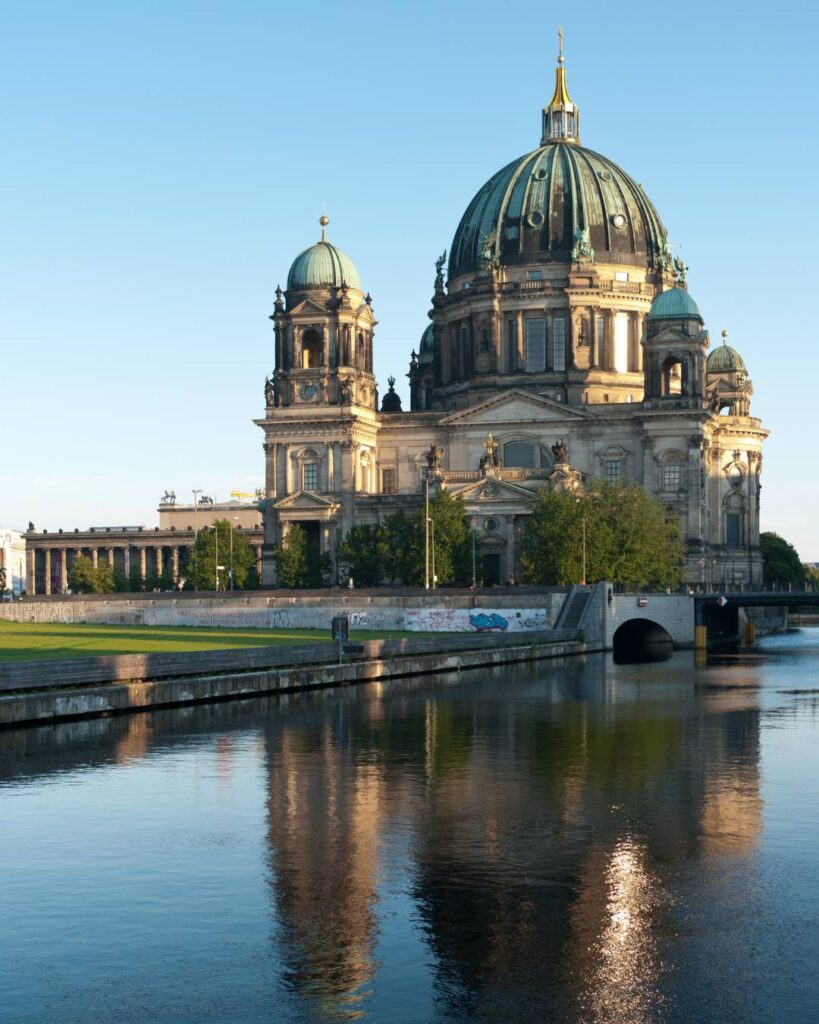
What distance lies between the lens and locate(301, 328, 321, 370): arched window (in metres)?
155

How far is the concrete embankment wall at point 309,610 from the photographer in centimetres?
11750

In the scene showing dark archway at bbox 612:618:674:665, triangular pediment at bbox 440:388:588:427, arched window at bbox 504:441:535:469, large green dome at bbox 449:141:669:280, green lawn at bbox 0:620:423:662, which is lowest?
dark archway at bbox 612:618:674:665

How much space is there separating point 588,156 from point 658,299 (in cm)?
2352

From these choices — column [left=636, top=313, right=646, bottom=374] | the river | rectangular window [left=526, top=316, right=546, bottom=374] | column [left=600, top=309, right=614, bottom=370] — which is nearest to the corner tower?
rectangular window [left=526, top=316, right=546, bottom=374]

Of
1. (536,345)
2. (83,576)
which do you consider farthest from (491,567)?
(83,576)

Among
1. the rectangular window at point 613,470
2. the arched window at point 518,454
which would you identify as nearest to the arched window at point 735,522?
the rectangular window at point 613,470

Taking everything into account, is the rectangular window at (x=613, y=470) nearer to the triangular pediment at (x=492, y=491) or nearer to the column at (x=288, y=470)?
the triangular pediment at (x=492, y=491)

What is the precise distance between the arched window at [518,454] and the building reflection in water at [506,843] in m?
95.5

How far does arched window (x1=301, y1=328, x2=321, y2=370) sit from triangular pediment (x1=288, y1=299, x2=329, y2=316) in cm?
269

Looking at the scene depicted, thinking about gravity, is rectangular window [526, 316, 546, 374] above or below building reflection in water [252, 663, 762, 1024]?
above

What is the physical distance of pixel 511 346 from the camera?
531ft

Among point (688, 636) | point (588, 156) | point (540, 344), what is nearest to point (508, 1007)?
point (688, 636)

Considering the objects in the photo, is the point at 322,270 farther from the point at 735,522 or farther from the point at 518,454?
the point at 735,522

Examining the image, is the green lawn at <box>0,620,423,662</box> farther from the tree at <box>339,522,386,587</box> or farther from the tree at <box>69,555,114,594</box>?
the tree at <box>69,555,114,594</box>
